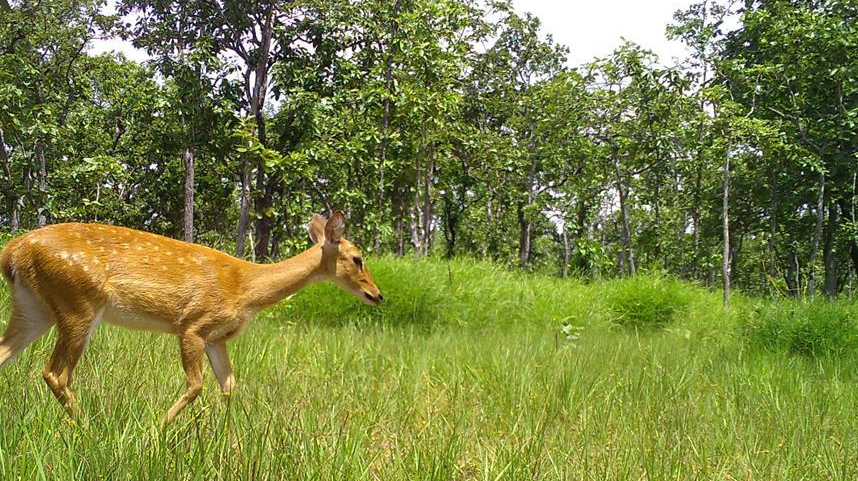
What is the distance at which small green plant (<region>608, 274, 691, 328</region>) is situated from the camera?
33.0ft

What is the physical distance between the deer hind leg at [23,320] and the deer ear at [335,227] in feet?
5.25

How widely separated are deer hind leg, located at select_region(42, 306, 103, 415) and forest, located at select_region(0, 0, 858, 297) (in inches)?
330

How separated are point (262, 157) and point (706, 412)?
9.68 metres

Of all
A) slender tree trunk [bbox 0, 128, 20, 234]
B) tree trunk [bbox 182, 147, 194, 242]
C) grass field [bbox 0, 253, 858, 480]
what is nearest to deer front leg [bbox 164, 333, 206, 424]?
grass field [bbox 0, 253, 858, 480]

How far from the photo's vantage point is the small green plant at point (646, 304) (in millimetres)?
10047

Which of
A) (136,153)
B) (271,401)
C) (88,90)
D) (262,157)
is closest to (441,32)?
(262,157)

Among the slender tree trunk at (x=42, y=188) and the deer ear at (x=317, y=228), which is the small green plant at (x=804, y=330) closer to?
the deer ear at (x=317, y=228)

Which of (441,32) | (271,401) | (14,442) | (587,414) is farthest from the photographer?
(441,32)

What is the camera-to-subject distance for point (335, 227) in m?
3.82

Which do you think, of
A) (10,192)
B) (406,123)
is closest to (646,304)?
(406,123)

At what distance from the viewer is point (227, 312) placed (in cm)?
328

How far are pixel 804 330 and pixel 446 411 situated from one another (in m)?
5.93

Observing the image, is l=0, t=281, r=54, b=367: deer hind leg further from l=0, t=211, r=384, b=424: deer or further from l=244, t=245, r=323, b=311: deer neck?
l=244, t=245, r=323, b=311: deer neck

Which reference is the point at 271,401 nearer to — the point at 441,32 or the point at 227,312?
the point at 227,312
